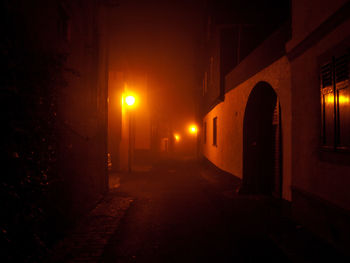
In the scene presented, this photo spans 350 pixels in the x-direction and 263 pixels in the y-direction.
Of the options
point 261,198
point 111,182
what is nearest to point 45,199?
point 261,198

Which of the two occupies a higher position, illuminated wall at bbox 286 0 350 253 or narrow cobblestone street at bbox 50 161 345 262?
illuminated wall at bbox 286 0 350 253

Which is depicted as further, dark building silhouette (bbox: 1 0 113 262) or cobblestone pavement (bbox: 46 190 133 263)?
cobblestone pavement (bbox: 46 190 133 263)

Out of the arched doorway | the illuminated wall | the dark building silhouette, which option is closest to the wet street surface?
the arched doorway

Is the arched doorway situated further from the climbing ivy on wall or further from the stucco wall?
the climbing ivy on wall

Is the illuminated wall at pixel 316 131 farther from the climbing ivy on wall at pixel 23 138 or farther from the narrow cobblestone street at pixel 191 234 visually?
the climbing ivy on wall at pixel 23 138

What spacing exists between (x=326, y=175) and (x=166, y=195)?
6.02 metres

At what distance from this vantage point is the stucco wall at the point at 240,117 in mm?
6561

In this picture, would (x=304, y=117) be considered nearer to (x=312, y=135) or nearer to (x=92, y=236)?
(x=312, y=135)

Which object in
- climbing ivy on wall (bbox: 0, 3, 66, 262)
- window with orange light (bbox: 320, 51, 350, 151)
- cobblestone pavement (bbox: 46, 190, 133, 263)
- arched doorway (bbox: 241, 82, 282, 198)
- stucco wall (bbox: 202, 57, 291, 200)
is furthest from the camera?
arched doorway (bbox: 241, 82, 282, 198)

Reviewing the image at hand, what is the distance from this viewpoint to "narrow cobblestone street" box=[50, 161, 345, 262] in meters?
4.54

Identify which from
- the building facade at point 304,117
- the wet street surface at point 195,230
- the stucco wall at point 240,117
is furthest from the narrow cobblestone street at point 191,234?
the stucco wall at point 240,117

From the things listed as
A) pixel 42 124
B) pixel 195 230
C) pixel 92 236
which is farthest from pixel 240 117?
pixel 42 124

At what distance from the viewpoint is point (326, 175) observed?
488 centimetres

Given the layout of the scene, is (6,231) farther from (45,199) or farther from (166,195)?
(166,195)
